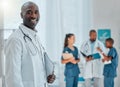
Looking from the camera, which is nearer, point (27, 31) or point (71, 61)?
point (27, 31)

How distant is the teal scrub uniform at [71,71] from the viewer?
8.22 feet

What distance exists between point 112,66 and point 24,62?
1448 millimetres

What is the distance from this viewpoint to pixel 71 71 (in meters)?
2.52

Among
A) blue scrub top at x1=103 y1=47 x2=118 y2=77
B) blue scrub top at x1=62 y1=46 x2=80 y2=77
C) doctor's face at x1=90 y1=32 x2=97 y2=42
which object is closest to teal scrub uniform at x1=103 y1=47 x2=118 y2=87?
blue scrub top at x1=103 y1=47 x2=118 y2=77

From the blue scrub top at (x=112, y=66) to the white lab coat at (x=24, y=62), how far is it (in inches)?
49.1

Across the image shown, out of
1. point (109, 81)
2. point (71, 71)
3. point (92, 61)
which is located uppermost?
point (92, 61)

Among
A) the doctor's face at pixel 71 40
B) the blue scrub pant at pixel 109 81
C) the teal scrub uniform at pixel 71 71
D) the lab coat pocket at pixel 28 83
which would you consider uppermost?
the doctor's face at pixel 71 40

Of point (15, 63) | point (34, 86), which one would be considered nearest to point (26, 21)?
point (15, 63)

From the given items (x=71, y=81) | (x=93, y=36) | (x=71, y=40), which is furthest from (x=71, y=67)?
(x=93, y=36)

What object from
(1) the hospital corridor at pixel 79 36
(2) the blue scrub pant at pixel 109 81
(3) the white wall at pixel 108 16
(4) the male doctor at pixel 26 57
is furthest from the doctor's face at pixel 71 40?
(4) the male doctor at pixel 26 57

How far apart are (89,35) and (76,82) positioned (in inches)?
21.5

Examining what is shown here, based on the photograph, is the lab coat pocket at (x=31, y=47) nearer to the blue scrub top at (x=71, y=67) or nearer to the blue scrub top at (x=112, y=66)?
the blue scrub top at (x=71, y=67)

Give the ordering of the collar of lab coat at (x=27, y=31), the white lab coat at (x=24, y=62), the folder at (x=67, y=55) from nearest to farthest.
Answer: the white lab coat at (x=24, y=62)
the collar of lab coat at (x=27, y=31)
the folder at (x=67, y=55)

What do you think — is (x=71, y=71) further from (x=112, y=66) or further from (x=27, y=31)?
(x=27, y=31)
